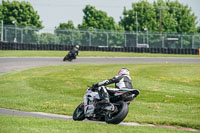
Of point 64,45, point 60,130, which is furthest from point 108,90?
point 64,45

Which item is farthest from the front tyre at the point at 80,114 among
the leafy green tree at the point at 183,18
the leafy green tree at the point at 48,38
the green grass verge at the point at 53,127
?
the leafy green tree at the point at 183,18

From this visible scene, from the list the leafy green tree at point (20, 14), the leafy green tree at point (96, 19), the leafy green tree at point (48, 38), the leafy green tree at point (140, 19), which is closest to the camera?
the leafy green tree at point (48, 38)

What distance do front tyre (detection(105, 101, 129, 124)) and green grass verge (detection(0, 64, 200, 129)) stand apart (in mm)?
2048

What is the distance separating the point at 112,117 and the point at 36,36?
37.5 m

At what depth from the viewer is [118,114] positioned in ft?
35.7

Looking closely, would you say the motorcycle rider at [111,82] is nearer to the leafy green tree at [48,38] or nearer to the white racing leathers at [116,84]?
the white racing leathers at [116,84]

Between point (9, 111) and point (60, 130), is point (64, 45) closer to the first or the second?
point (9, 111)

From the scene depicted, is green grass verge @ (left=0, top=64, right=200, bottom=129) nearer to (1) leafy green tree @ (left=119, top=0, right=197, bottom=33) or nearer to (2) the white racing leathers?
(2) the white racing leathers

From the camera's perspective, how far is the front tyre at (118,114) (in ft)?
35.4

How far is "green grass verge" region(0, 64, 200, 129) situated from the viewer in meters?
14.3

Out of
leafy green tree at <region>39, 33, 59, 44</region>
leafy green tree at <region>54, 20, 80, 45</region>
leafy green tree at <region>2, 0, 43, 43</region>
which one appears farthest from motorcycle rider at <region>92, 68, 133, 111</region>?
leafy green tree at <region>2, 0, 43, 43</region>

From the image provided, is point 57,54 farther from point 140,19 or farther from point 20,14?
point 140,19

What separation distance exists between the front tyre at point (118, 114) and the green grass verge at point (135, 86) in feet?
6.72

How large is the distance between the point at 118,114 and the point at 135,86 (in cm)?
1043
